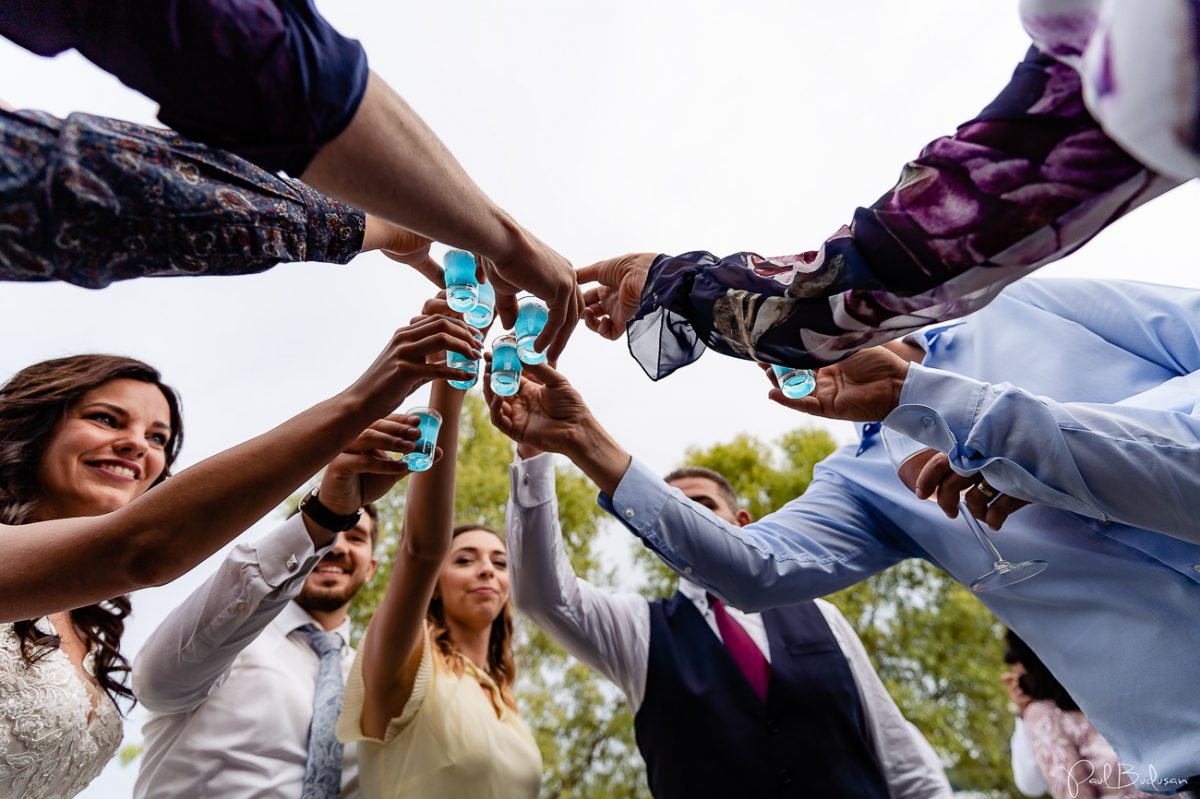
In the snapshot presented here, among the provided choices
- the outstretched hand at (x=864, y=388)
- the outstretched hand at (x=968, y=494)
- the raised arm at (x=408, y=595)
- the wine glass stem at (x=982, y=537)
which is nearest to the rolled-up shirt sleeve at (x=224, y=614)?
the raised arm at (x=408, y=595)

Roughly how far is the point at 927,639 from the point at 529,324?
459 inches

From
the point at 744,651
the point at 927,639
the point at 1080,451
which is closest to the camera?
the point at 1080,451

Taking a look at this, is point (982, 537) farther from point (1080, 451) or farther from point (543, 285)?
point (543, 285)

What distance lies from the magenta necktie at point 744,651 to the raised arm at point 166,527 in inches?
83.6

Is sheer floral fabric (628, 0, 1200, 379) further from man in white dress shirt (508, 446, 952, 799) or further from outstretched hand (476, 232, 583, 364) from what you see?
man in white dress shirt (508, 446, 952, 799)

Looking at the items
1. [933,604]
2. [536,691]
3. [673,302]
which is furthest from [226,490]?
[933,604]

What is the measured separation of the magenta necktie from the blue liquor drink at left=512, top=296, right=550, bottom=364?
1453mm

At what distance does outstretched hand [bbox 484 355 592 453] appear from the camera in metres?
2.77

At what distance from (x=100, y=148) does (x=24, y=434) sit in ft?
5.97

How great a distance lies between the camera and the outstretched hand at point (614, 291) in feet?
7.73

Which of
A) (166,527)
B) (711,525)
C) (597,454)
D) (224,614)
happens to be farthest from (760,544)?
(166,527)

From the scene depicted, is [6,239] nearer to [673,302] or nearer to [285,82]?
[285,82]

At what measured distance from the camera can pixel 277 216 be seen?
1.33 m

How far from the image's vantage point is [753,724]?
10.5 feet
